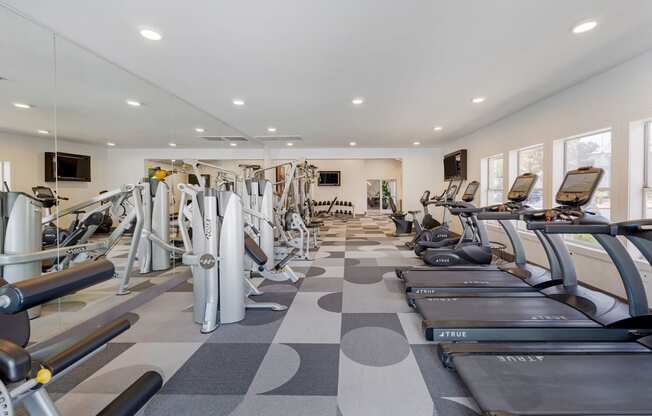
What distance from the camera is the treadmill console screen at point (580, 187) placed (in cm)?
243

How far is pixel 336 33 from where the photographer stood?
99.1 inches

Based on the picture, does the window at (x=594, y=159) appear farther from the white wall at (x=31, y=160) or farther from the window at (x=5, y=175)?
the window at (x=5, y=175)

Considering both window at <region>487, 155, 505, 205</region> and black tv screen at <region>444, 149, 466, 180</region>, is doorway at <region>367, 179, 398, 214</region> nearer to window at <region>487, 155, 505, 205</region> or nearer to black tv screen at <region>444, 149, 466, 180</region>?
black tv screen at <region>444, 149, 466, 180</region>

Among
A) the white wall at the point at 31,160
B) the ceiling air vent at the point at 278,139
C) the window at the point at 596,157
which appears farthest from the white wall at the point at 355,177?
the white wall at the point at 31,160

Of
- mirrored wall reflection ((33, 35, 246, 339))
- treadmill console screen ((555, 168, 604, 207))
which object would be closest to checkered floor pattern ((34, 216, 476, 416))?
mirrored wall reflection ((33, 35, 246, 339))

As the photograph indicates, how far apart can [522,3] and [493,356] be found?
2462 millimetres

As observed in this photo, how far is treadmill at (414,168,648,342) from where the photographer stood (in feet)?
7.29

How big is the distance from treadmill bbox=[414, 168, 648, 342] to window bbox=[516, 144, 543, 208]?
7.05ft

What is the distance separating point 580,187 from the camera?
2.55 metres

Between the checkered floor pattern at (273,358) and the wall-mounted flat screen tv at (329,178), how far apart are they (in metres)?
11.2

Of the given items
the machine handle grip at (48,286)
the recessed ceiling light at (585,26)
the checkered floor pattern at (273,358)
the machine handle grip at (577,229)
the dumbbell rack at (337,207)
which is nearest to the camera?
the machine handle grip at (48,286)

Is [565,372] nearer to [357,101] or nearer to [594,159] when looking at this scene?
[594,159]

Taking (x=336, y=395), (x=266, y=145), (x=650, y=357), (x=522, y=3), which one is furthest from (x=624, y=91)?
(x=266, y=145)

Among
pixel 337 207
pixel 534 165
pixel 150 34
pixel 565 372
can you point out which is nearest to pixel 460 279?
pixel 565 372
